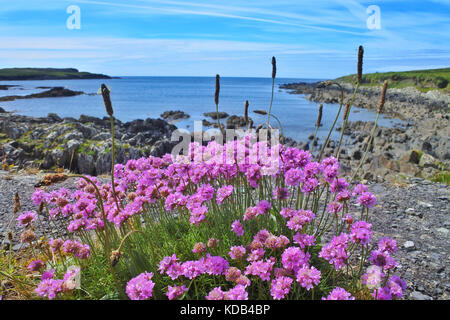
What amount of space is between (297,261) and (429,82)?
83.4 metres

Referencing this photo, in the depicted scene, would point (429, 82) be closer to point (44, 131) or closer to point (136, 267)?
point (44, 131)

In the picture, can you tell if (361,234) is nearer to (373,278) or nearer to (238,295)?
(373,278)

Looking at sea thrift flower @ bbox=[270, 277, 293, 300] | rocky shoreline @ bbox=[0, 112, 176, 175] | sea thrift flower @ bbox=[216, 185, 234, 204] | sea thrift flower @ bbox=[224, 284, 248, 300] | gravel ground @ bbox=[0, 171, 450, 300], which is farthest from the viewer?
rocky shoreline @ bbox=[0, 112, 176, 175]

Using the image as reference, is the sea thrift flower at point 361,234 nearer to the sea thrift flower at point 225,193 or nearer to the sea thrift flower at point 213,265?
the sea thrift flower at point 213,265

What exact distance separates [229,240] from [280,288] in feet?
4.58

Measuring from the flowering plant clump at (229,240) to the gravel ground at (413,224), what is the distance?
886 mm

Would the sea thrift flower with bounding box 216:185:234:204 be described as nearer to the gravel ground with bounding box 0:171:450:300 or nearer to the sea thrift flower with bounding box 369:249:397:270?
the sea thrift flower with bounding box 369:249:397:270

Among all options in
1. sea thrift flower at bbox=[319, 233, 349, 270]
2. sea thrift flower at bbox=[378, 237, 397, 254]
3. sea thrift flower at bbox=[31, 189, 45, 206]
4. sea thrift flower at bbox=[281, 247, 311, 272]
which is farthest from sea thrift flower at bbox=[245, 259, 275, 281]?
sea thrift flower at bbox=[31, 189, 45, 206]

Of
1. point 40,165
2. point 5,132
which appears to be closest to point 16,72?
point 5,132

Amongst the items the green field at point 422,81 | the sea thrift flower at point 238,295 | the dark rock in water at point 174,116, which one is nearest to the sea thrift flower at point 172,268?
the sea thrift flower at point 238,295

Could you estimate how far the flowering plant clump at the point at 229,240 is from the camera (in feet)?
8.75

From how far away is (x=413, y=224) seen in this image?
6297 mm

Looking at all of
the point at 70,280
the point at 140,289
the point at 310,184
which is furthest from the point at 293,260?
the point at 70,280

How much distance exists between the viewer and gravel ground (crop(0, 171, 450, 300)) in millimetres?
4469
